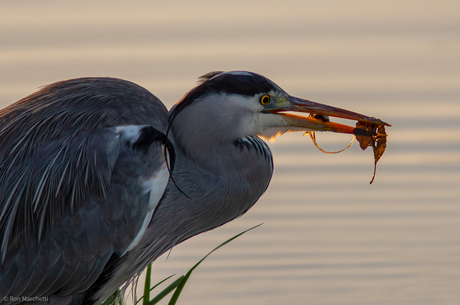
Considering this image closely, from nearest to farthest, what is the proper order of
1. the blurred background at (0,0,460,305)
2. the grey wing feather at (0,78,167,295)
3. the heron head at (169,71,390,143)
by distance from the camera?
the grey wing feather at (0,78,167,295) → the heron head at (169,71,390,143) → the blurred background at (0,0,460,305)

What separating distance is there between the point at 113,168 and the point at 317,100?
3059 millimetres

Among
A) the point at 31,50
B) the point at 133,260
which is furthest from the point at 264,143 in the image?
the point at 31,50

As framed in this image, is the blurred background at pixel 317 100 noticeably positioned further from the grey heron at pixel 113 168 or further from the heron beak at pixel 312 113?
the heron beak at pixel 312 113

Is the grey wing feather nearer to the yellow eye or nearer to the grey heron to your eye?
the grey heron

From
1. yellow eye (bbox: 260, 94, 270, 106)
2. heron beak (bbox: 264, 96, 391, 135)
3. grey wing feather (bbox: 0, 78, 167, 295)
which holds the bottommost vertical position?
grey wing feather (bbox: 0, 78, 167, 295)

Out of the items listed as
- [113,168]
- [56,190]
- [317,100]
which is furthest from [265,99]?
[317,100]

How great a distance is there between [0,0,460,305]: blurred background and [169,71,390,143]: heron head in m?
1.71

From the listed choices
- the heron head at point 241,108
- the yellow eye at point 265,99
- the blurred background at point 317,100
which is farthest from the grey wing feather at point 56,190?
the blurred background at point 317,100

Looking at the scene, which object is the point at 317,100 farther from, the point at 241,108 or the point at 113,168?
the point at 113,168

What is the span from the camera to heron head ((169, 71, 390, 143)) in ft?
14.7

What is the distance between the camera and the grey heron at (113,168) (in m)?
4.39

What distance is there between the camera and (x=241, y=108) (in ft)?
14.8

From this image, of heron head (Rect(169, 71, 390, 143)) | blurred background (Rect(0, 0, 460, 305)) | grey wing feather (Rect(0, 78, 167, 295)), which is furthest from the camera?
blurred background (Rect(0, 0, 460, 305))

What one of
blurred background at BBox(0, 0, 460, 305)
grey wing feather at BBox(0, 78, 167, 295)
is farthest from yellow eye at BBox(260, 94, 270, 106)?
blurred background at BBox(0, 0, 460, 305)
